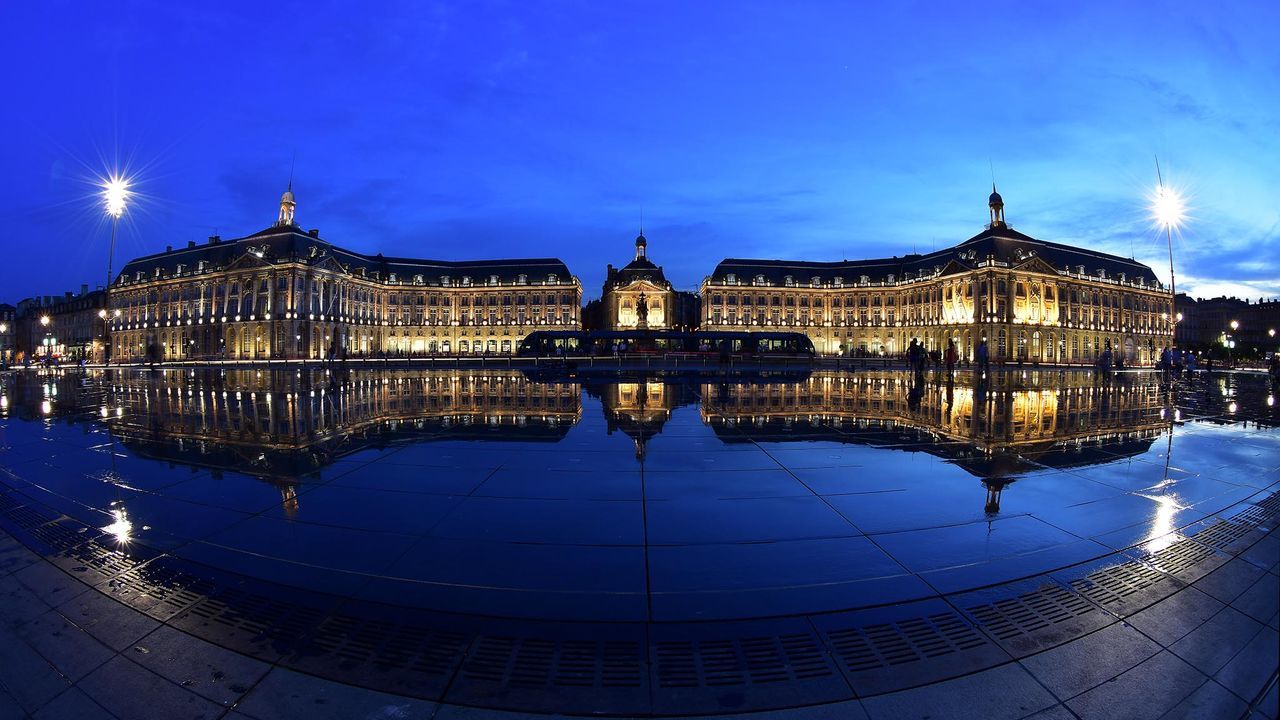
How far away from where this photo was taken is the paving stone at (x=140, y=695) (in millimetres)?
2729

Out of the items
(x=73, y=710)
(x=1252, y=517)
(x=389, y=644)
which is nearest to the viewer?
(x=73, y=710)

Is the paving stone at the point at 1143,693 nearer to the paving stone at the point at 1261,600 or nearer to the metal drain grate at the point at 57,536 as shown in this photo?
the paving stone at the point at 1261,600

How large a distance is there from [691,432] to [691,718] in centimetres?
799

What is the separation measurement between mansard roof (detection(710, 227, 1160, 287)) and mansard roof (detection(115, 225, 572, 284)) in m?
39.1

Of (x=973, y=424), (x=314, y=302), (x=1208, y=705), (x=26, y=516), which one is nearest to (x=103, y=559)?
(x=26, y=516)

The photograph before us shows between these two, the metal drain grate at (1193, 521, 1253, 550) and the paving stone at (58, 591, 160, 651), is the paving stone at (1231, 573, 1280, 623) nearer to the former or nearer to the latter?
the metal drain grate at (1193, 521, 1253, 550)

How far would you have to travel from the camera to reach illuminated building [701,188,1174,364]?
275ft

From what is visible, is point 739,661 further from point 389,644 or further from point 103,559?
point 103,559

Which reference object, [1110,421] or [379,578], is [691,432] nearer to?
[379,578]

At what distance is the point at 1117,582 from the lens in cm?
416

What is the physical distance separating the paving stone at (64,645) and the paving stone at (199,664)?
0.17 m

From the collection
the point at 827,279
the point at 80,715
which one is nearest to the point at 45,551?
the point at 80,715

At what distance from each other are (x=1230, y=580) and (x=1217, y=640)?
4.02 ft

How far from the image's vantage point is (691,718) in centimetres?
271
